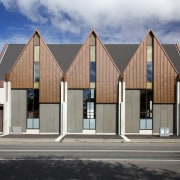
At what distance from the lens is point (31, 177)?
35.0ft

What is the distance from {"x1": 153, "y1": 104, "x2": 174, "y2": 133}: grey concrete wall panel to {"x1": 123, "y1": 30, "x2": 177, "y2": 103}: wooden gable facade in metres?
0.60

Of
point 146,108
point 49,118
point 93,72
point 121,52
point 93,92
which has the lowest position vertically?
point 49,118

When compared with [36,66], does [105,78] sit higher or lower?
lower

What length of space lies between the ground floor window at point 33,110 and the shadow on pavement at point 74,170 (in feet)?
51.0

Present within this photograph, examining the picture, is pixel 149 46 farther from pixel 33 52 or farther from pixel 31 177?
pixel 31 177

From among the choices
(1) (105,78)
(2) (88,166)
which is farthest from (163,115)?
(2) (88,166)

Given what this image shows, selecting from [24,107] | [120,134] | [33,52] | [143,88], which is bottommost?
[120,134]

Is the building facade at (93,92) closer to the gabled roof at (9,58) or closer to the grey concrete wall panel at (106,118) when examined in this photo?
the grey concrete wall panel at (106,118)

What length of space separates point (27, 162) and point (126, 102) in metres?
17.0

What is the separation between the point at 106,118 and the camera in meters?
29.3

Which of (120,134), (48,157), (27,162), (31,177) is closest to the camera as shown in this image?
(31,177)

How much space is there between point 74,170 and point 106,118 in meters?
17.5

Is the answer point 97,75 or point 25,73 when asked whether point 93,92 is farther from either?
point 25,73

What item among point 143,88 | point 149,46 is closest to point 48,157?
point 143,88
